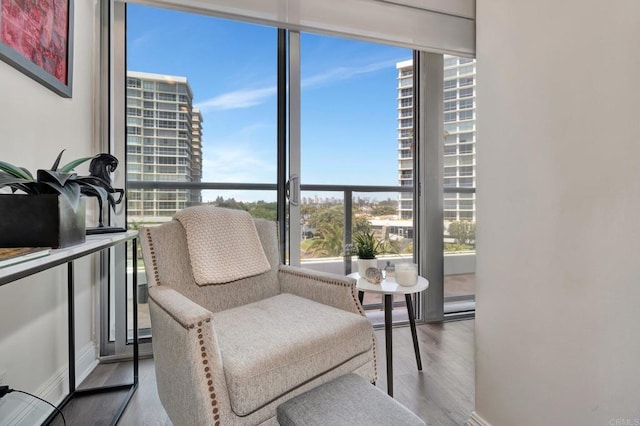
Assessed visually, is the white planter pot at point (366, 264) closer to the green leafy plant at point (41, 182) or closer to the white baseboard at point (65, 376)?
the green leafy plant at point (41, 182)

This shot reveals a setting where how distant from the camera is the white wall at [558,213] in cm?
85

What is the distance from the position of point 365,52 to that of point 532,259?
2.24m

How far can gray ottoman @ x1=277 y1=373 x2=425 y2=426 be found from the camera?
927 millimetres

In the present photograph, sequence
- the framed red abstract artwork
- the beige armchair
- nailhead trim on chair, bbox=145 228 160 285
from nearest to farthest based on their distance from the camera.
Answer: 1. the beige armchair
2. the framed red abstract artwork
3. nailhead trim on chair, bbox=145 228 160 285

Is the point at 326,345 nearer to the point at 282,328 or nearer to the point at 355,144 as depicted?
the point at 282,328

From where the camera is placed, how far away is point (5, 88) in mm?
1167

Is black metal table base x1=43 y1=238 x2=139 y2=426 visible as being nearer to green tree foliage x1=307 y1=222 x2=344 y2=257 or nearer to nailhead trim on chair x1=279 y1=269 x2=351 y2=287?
nailhead trim on chair x1=279 y1=269 x2=351 y2=287

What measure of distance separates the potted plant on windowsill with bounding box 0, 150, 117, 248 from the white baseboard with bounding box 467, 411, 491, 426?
169 cm

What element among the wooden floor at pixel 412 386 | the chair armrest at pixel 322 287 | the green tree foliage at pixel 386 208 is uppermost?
the green tree foliage at pixel 386 208

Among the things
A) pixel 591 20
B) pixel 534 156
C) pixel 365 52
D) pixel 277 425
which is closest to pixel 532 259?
pixel 534 156

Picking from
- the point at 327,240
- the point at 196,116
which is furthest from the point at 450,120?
the point at 196,116

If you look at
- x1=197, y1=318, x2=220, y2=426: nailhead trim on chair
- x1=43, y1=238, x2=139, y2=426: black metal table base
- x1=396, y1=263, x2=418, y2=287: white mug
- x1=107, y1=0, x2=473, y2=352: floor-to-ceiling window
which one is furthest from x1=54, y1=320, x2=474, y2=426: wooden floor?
x1=197, y1=318, x2=220, y2=426: nailhead trim on chair

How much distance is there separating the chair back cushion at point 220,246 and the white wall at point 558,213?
110cm

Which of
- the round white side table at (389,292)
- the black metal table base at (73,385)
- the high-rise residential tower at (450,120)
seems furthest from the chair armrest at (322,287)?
the high-rise residential tower at (450,120)
